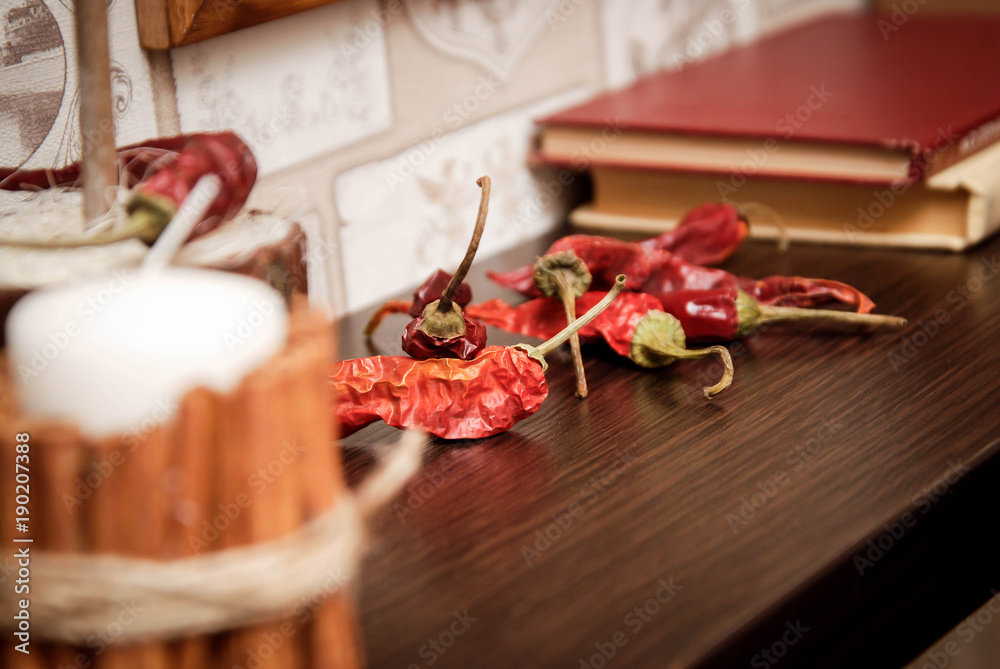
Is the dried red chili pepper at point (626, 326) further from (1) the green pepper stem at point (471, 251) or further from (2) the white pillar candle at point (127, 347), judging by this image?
(2) the white pillar candle at point (127, 347)

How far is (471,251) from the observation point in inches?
26.6

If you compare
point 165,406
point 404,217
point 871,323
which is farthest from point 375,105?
point 165,406

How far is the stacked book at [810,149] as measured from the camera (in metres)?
1.01

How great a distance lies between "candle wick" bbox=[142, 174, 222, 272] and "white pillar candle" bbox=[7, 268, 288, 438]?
13mm

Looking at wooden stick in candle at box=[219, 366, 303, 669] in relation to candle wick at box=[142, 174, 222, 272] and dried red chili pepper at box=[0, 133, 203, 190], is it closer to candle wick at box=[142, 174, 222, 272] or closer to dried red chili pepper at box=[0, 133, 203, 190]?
candle wick at box=[142, 174, 222, 272]

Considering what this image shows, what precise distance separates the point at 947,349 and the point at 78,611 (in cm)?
67

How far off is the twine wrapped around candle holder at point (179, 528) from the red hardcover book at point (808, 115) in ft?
2.45

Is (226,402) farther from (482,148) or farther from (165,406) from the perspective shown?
(482,148)

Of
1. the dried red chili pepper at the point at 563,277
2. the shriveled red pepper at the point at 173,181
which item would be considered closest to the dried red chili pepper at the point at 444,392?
the dried red chili pepper at the point at 563,277

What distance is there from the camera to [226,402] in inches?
15.5

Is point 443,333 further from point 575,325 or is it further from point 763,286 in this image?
point 763,286

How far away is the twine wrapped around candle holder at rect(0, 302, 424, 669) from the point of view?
15.2 inches

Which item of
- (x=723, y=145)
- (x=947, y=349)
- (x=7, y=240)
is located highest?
(x=7, y=240)

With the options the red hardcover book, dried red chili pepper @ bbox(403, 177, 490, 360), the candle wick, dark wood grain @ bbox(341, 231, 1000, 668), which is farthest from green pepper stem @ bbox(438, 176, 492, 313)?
the red hardcover book
